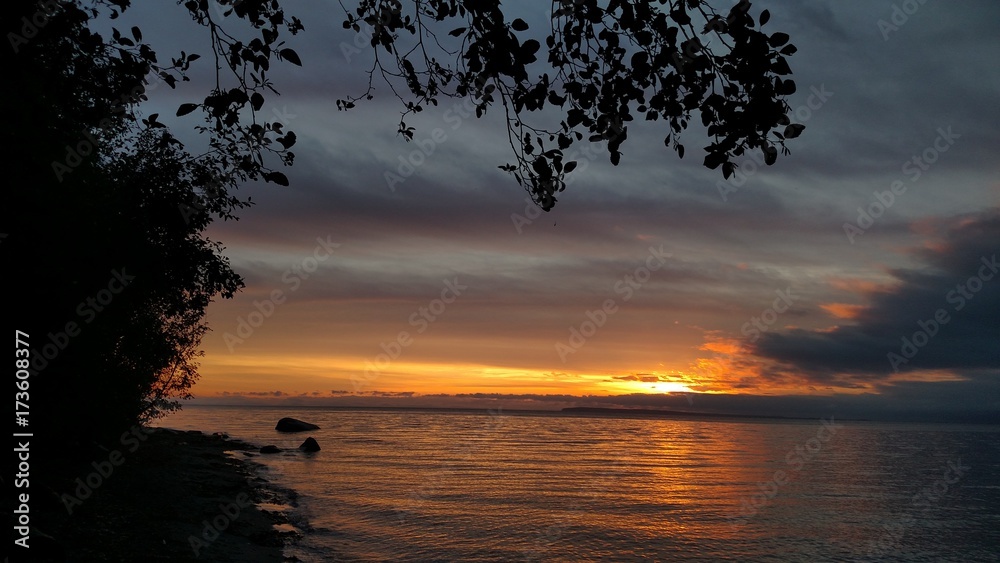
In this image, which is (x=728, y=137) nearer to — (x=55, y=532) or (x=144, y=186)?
(x=55, y=532)

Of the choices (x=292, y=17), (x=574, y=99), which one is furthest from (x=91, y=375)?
(x=574, y=99)

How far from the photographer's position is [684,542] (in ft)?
102

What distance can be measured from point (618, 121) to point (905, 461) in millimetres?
105675
